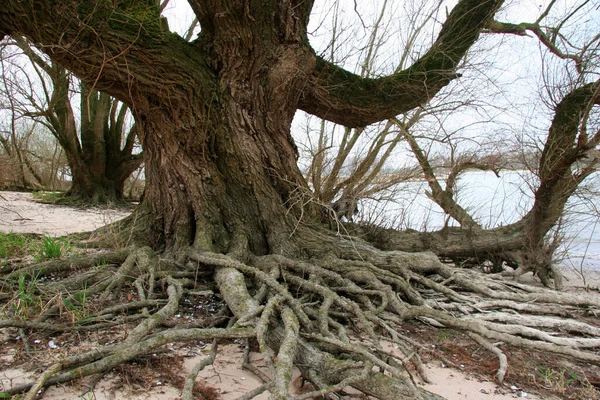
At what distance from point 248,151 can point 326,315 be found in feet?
6.55

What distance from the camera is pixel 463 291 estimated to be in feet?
13.6

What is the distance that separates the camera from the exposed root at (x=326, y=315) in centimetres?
190

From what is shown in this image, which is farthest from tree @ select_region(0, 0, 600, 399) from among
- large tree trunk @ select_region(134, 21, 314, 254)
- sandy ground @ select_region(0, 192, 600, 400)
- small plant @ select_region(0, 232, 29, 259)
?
small plant @ select_region(0, 232, 29, 259)

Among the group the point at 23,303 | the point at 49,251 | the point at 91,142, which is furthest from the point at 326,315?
the point at 91,142

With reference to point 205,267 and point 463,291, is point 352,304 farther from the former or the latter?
point 463,291

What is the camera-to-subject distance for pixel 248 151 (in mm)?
3998

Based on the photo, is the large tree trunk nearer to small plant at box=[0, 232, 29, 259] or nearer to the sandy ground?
small plant at box=[0, 232, 29, 259]

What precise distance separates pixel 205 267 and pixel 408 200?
4.22 metres

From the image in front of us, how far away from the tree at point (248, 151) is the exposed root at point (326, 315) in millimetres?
21

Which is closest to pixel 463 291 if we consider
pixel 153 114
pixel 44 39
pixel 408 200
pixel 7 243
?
pixel 408 200

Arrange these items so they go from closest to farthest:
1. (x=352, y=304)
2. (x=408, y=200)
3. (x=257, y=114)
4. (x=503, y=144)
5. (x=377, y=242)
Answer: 1. (x=352, y=304)
2. (x=257, y=114)
3. (x=377, y=242)
4. (x=503, y=144)
5. (x=408, y=200)

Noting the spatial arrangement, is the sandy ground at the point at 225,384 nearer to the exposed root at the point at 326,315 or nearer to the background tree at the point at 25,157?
the exposed root at the point at 326,315

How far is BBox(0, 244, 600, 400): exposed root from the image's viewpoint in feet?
6.24

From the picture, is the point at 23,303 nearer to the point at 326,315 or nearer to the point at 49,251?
the point at 49,251
